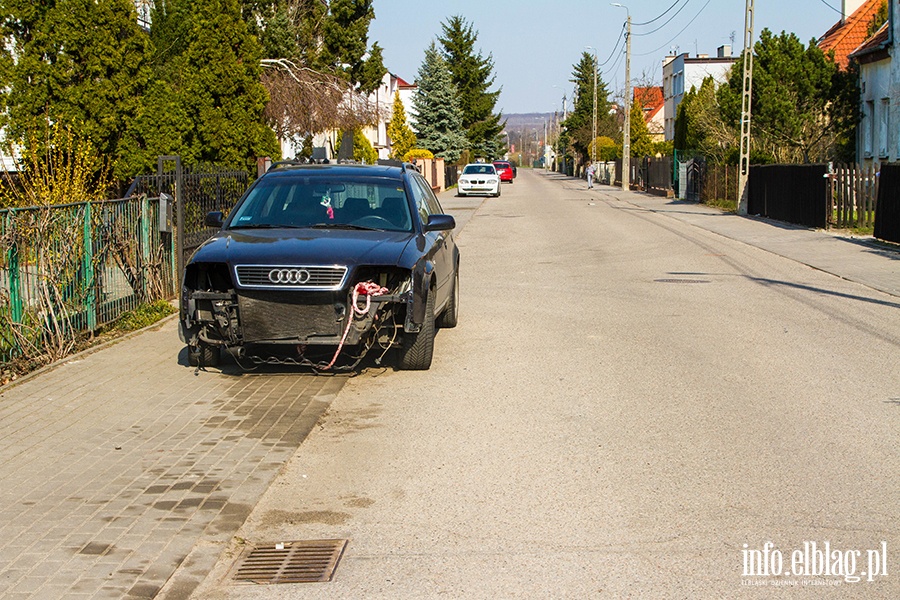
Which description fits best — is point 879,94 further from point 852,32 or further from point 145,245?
point 145,245

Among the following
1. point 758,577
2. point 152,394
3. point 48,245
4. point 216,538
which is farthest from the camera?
point 48,245

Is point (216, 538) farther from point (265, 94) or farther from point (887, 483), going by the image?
point (265, 94)

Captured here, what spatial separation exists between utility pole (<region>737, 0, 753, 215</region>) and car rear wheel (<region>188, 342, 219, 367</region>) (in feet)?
78.6

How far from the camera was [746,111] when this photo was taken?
30688 millimetres

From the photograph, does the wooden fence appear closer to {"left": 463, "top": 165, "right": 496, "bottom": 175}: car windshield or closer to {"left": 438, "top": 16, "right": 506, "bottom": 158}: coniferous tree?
{"left": 463, "top": 165, "right": 496, "bottom": 175}: car windshield

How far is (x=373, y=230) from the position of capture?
30.2 ft

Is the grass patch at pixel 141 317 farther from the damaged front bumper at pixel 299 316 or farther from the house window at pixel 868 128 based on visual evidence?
the house window at pixel 868 128

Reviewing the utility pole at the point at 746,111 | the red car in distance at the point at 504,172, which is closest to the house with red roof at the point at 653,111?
the red car in distance at the point at 504,172

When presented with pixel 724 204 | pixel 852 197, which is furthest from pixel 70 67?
pixel 724 204

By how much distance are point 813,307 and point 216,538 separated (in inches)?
378

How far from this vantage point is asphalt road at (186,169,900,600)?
454cm

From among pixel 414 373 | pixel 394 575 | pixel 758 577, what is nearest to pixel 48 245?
pixel 414 373

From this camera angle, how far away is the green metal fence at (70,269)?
8.99 m

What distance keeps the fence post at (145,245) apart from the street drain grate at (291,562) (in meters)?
7.81
